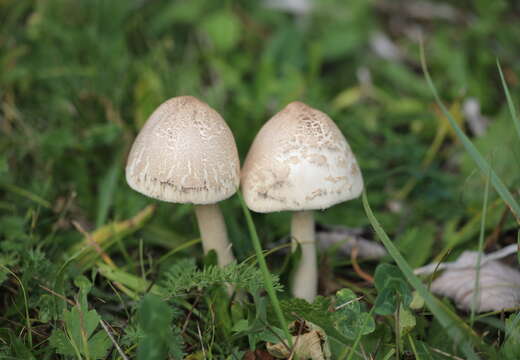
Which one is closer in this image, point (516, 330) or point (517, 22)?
point (516, 330)

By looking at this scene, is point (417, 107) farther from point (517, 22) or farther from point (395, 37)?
point (517, 22)

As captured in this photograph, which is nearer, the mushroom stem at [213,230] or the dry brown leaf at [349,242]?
the mushroom stem at [213,230]

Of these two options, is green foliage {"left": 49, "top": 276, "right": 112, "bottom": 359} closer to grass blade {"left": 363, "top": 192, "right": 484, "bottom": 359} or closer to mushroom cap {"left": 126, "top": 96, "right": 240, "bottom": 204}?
mushroom cap {"left": 126, "top": 96, "right": 240, "bottom": 204}

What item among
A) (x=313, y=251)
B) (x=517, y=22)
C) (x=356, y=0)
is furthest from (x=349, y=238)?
(x=517, y=22)

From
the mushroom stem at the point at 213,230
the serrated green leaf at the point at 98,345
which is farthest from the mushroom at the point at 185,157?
the serrated green leaf at the point at 98,345

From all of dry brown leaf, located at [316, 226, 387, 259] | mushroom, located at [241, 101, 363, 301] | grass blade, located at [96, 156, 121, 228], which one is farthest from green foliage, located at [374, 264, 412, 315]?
grass blade, located at [96, 156, 121, 228]

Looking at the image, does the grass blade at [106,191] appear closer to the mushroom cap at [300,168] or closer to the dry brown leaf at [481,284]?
Answer: the mushroom cap at [300,168]
